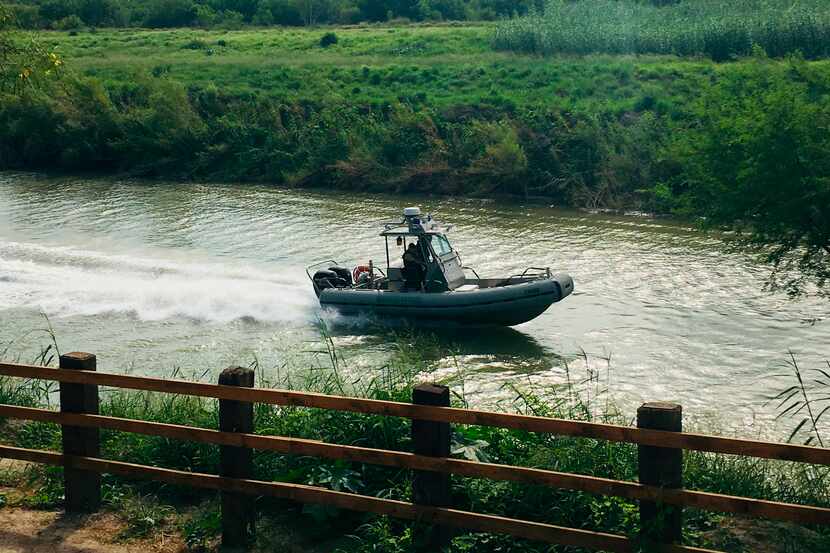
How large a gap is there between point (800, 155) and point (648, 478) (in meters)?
9.16

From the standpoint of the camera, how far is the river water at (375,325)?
52.1ft

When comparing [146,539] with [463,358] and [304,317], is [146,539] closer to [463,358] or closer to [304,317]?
[463,358]

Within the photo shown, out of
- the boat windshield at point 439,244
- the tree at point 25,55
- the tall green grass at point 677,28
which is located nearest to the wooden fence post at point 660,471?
the tree at point 25,55

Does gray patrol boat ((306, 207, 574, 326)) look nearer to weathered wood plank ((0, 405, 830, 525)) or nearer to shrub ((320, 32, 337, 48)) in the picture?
weathered wood plank ((0, 405, 830, 525))

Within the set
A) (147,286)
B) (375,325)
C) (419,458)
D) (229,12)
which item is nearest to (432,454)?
(419,458)

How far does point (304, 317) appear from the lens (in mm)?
18844

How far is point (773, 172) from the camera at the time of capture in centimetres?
1409

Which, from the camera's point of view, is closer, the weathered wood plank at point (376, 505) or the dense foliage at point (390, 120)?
the weathered wood plank at point (376, 505)

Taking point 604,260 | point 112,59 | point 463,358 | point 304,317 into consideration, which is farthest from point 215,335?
point 112,59

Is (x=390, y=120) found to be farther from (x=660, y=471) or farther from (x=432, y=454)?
(x=660, y=471)

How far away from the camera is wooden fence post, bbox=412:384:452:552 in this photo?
644cm

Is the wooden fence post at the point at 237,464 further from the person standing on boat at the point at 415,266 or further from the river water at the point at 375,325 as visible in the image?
the person standing on boat at the point at 415,266

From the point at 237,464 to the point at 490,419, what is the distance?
5.41 ft

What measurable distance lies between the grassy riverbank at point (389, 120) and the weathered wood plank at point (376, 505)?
20625mm
